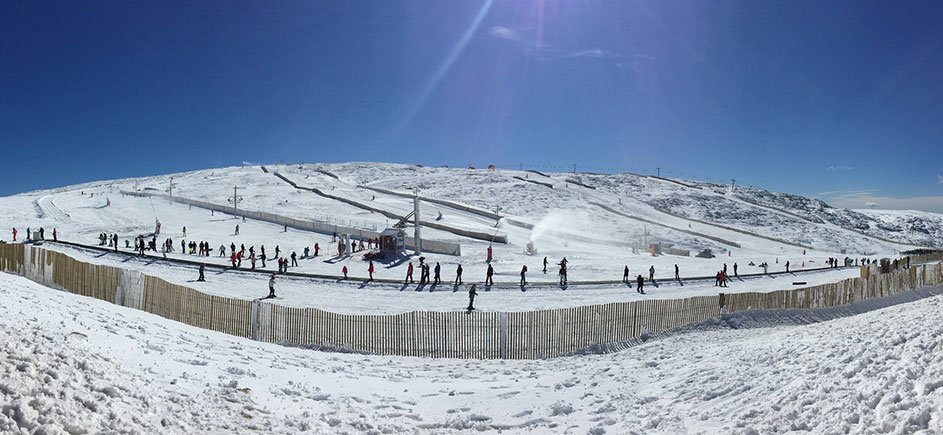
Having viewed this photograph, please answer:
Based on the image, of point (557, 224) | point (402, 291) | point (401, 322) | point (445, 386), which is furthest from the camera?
point (557, 224)

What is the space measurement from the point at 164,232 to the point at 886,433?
49.2 m

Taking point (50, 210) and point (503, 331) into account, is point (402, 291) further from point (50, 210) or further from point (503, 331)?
point (50, 210)

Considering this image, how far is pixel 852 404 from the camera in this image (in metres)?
5.67

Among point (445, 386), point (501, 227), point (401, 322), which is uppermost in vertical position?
point (501, 227)

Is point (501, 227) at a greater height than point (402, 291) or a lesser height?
greater

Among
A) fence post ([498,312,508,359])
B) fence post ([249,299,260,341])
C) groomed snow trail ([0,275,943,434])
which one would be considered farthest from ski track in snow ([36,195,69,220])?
fence post ([498,312,508,359])

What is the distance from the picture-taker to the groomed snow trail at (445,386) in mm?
5367

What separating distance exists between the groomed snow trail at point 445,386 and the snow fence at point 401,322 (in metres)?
1.88

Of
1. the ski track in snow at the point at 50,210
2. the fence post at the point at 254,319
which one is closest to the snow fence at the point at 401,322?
the fence post at the point at 254,319

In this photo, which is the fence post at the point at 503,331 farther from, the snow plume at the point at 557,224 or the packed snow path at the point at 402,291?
the snow plume at the point at 557,224

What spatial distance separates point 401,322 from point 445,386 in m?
3.72

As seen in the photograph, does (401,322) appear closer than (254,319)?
Yes

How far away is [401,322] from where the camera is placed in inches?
499

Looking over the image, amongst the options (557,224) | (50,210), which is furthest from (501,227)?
(50,210)
